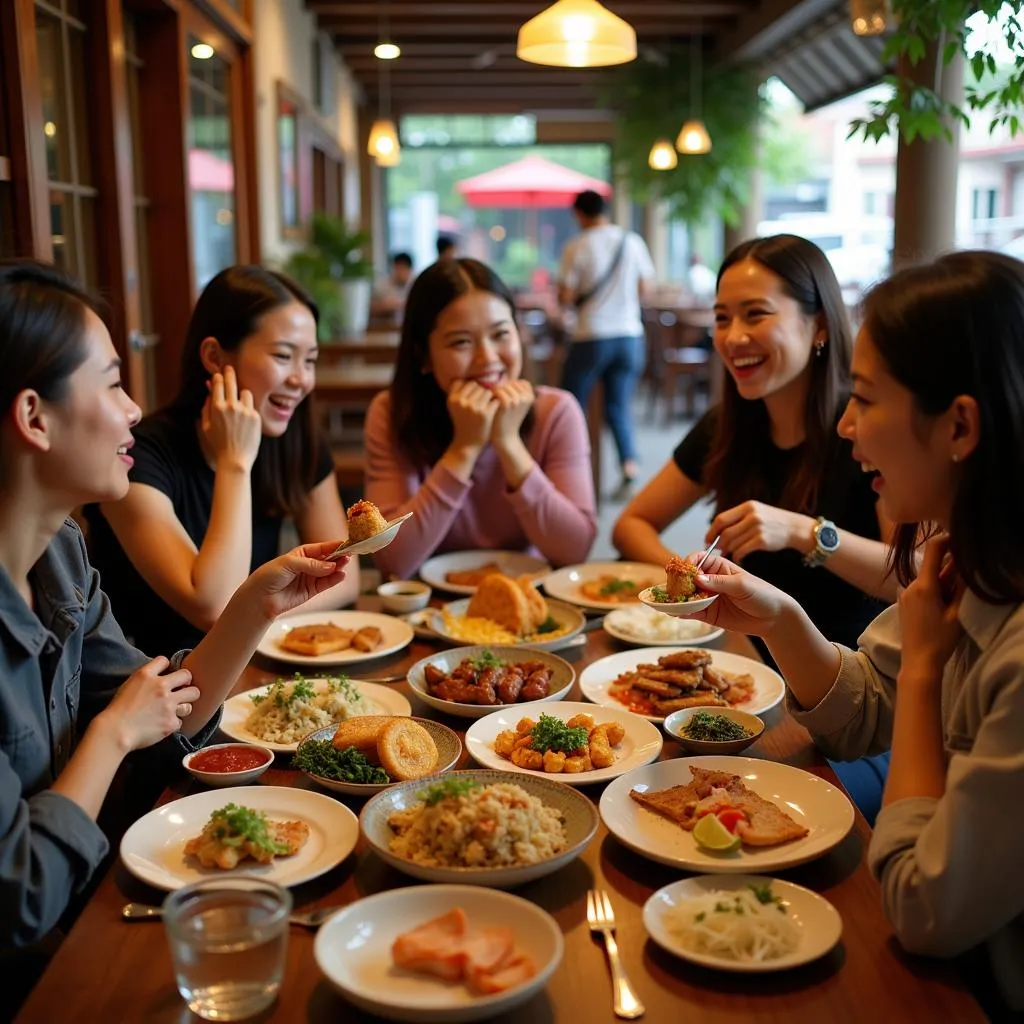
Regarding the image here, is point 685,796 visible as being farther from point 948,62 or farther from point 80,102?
point 80,102

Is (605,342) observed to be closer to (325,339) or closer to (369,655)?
(325,339)

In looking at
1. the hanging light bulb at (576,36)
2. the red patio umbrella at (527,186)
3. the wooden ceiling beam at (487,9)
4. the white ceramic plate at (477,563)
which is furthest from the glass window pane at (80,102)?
the red patio umbrella at (527,186)

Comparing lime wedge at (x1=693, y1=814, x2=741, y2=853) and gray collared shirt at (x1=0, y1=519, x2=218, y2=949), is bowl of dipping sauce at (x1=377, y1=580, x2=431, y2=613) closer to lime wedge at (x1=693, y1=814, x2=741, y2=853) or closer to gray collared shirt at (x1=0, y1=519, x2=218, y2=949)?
gray collared shirt at (x1=0, y1=519, x2=218, y2=949)

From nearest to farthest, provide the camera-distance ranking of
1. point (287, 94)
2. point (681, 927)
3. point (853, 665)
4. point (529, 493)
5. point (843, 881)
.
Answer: point (681, 927) < point (843, 881) < point (853, 665) < point (529, 493) < point (287, 94)

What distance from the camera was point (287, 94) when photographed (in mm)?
7746

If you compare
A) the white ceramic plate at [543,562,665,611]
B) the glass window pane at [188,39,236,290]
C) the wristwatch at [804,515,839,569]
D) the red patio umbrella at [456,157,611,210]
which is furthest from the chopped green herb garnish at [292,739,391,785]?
the red patio umbrella at [456,157,611,210]

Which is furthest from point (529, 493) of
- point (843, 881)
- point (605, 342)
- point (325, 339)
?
point (605, 342)

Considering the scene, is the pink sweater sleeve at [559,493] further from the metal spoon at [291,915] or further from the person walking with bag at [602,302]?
the person walking with bag at [602,302]

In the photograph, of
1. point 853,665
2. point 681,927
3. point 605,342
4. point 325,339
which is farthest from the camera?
point 605,342

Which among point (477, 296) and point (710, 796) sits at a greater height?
point (477, 296)

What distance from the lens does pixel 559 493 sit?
286 cm

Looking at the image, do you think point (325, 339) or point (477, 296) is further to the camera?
point (325, 339)

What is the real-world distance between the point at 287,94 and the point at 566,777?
Result: 727cm

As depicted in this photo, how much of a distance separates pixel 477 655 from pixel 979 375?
3.32 ft
